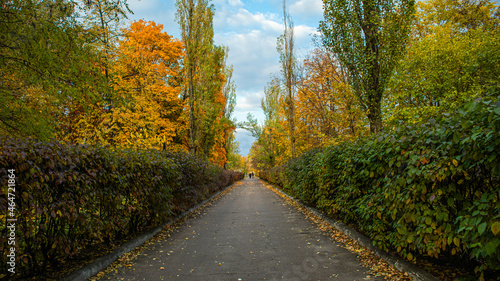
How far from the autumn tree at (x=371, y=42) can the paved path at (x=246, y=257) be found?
4.64 meters

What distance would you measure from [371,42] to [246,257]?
7863 mm

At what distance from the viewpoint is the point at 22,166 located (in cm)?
276

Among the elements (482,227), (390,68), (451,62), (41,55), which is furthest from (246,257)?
(451,62)

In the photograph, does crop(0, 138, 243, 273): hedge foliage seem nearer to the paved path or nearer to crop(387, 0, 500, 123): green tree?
Answer: the paved path

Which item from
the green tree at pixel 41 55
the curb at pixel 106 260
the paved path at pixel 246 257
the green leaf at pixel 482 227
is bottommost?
the paved path at pixel 246 257

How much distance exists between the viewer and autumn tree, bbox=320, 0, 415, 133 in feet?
28.0

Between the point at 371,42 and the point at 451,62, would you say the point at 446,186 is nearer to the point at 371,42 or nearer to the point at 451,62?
the point at 371,42

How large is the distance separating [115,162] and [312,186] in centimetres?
635

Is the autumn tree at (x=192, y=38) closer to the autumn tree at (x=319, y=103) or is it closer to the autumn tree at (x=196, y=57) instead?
the autumn tree at (x=196, y=57)

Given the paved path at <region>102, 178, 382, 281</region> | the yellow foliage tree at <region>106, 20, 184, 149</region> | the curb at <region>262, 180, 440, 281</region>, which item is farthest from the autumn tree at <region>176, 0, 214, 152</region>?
the curb at <region>262, 180, 440, 281</region>

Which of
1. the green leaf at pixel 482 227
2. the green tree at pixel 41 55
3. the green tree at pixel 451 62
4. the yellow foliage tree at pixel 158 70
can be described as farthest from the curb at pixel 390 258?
the yellow foliage tree at pixel 158 70

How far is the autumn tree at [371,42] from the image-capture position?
8523mm

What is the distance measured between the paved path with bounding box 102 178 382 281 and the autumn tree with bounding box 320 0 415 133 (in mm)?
4645

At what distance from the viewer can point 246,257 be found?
14.7ft
